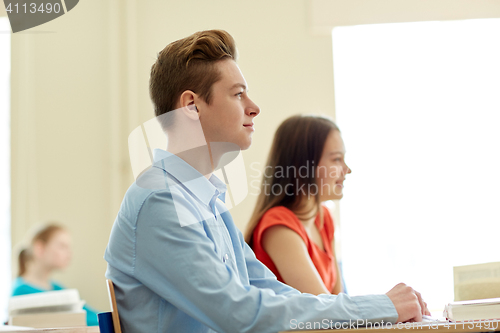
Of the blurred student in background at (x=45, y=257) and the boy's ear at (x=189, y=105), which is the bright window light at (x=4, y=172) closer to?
the blurred student in background at (x=45, y=257)

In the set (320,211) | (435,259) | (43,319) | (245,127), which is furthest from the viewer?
(435,259)

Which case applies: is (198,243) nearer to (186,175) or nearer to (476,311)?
(186,175)

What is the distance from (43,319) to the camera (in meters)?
1.40

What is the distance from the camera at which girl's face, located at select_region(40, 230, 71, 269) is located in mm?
2869

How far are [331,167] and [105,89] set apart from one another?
1833 millimetres

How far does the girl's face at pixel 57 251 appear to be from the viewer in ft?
9.41

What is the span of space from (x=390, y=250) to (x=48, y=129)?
2308 millimetres

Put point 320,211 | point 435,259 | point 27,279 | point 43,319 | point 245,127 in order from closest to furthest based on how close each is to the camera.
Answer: point 245,127 → point 43,319 → point 320,211 → point 27,279 → point 435,259

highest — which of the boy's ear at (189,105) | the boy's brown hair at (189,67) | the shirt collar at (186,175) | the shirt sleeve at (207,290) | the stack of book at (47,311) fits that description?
the boy's brown hair at (189,67)

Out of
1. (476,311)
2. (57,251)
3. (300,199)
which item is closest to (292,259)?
(300,199)

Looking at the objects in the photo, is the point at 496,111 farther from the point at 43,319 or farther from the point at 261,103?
the point at 43,319

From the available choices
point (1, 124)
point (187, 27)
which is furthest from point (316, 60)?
point (1, 124)

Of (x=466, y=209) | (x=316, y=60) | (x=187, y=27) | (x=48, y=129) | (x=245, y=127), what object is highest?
(x=187, y=27)

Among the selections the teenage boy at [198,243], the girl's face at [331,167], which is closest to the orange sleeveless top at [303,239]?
the girl's face at [331,167]
